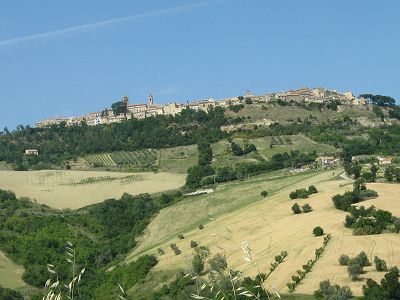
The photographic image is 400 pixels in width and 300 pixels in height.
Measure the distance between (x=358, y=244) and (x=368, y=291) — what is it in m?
14.2

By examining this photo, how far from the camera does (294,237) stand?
57.3 meters

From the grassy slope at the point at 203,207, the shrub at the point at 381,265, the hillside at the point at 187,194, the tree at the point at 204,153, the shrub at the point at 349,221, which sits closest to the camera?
the shrub at the point at 381,265

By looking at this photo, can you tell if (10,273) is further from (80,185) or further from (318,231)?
(80,185)

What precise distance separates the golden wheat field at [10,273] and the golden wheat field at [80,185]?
29.2 meters

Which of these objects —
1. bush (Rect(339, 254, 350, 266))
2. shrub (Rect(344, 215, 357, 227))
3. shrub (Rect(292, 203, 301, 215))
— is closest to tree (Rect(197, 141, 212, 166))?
shrub (Rect(292, 203, 301, 215))

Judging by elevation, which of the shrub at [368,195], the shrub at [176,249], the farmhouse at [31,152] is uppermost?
the farmhouse at [31,152]

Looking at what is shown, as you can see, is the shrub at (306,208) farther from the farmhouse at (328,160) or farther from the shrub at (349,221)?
the farmhouse at (328,160)

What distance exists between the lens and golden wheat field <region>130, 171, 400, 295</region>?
45.2 metres

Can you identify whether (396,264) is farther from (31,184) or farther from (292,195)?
(31,184)

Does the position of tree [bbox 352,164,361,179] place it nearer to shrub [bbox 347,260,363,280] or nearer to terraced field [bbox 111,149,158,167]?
shrub [bbox 347,260,363,280]

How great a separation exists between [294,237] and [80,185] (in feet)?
213

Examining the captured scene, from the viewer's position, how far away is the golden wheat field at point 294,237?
45250mm

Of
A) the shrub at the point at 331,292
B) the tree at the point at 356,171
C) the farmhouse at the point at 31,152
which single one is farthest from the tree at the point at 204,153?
the shrub at the point at 331,292

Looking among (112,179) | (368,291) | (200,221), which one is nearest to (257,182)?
(200,221)
